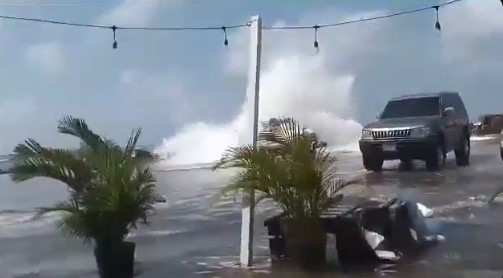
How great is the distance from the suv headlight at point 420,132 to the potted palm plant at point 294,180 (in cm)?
70

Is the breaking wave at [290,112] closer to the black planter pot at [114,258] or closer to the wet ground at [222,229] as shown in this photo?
the wet ground at [222,229]

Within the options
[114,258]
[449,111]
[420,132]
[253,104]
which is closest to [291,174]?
[253,104]

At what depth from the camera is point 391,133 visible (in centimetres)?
632

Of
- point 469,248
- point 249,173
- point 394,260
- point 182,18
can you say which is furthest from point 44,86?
point 469,248

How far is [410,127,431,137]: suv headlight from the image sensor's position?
6281 millimetres

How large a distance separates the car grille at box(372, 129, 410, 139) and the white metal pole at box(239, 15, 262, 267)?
3.35 ft

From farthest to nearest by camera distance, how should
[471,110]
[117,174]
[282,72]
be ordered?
1. [282,72]
2. [471,110]
3. [117,174]

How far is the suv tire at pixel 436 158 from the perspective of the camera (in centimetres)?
630

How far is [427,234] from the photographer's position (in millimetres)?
6316

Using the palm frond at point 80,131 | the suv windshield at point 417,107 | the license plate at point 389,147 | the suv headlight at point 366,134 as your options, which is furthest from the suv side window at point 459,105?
the palm frond at point 80,131

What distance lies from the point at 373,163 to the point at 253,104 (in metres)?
1.13

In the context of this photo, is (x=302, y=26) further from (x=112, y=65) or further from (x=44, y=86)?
(x=44, y=86)

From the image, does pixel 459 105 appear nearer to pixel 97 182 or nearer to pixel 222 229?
pixel 222 229

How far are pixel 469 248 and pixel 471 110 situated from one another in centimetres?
112
